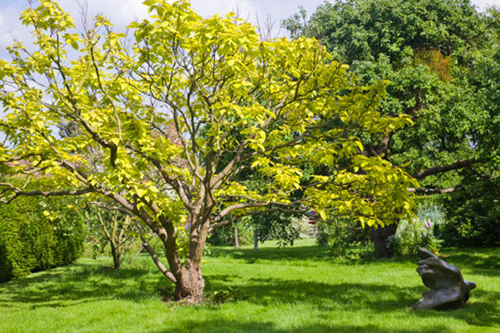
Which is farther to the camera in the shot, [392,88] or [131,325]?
[392,88]

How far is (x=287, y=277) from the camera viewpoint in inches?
455

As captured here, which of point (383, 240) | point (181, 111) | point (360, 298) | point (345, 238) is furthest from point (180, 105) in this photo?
point (345, 238)

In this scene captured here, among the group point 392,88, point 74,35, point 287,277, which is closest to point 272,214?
point 287,277

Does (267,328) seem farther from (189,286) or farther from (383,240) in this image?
(383,240)

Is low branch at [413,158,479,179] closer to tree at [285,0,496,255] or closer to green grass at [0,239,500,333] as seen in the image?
tree at [285,0,496,255]

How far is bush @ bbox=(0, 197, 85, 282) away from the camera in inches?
473

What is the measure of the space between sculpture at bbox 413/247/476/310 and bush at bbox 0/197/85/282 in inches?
325

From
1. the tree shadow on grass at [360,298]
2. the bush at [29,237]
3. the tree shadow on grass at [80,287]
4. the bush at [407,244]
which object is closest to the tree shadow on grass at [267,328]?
the tree shadow on grass at [360,298]

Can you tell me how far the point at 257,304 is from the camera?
804cm

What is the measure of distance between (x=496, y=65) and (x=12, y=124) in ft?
38.1

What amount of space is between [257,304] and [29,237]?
8.84m

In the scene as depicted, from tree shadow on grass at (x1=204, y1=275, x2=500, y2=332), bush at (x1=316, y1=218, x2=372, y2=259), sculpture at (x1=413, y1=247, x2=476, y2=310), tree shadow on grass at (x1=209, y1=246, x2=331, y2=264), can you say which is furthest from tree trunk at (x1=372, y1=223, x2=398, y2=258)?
sculpture at (x1=413, y1=247, x2=476, y2=310)

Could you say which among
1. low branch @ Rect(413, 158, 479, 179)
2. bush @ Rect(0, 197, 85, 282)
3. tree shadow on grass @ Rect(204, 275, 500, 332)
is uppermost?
low branch @ Rect(413, 158, 479, 179)

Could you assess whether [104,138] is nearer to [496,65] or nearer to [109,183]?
[109,183]
